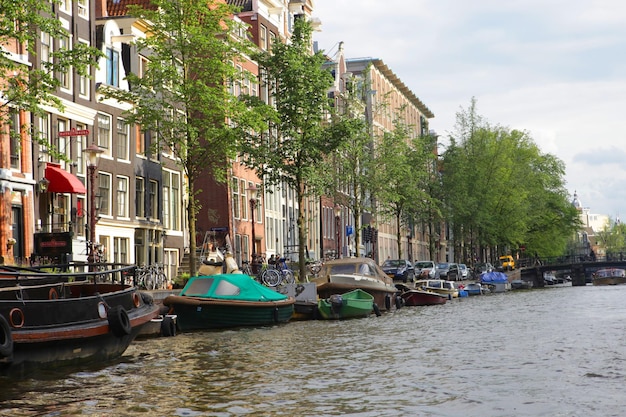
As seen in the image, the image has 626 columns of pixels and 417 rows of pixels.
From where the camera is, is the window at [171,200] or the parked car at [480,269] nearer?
the window at [171,200]

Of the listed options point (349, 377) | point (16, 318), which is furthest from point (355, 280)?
point (16, 318)

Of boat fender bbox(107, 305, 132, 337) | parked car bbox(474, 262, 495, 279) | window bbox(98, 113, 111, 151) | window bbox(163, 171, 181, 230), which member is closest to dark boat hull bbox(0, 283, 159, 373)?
boat fender bbox(107, 305, 132, 337)

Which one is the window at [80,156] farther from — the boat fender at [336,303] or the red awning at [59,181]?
the boat fender at [336,303]

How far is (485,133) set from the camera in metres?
103

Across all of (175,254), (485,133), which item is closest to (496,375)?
(175,254)

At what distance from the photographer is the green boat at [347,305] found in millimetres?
44031

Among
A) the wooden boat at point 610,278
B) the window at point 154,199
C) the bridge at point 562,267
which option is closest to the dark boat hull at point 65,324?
the window at point 154,199

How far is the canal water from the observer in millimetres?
17219

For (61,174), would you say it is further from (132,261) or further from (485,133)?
(485,133)

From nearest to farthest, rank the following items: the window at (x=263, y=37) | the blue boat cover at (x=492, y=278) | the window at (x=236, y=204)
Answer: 1. the window at (x=236, y=204)
2. the window at (x=263, y=37)
3. the blue boat cover at (x=492, y=278)

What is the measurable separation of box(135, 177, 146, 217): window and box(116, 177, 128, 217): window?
4.51 feet

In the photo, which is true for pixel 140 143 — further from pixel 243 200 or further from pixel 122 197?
pixel 243 200

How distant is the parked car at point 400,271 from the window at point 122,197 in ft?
81.4

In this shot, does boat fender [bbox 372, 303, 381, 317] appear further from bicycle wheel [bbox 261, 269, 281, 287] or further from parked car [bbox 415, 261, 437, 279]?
parked car [bbox 415, 261, 437, 279]
